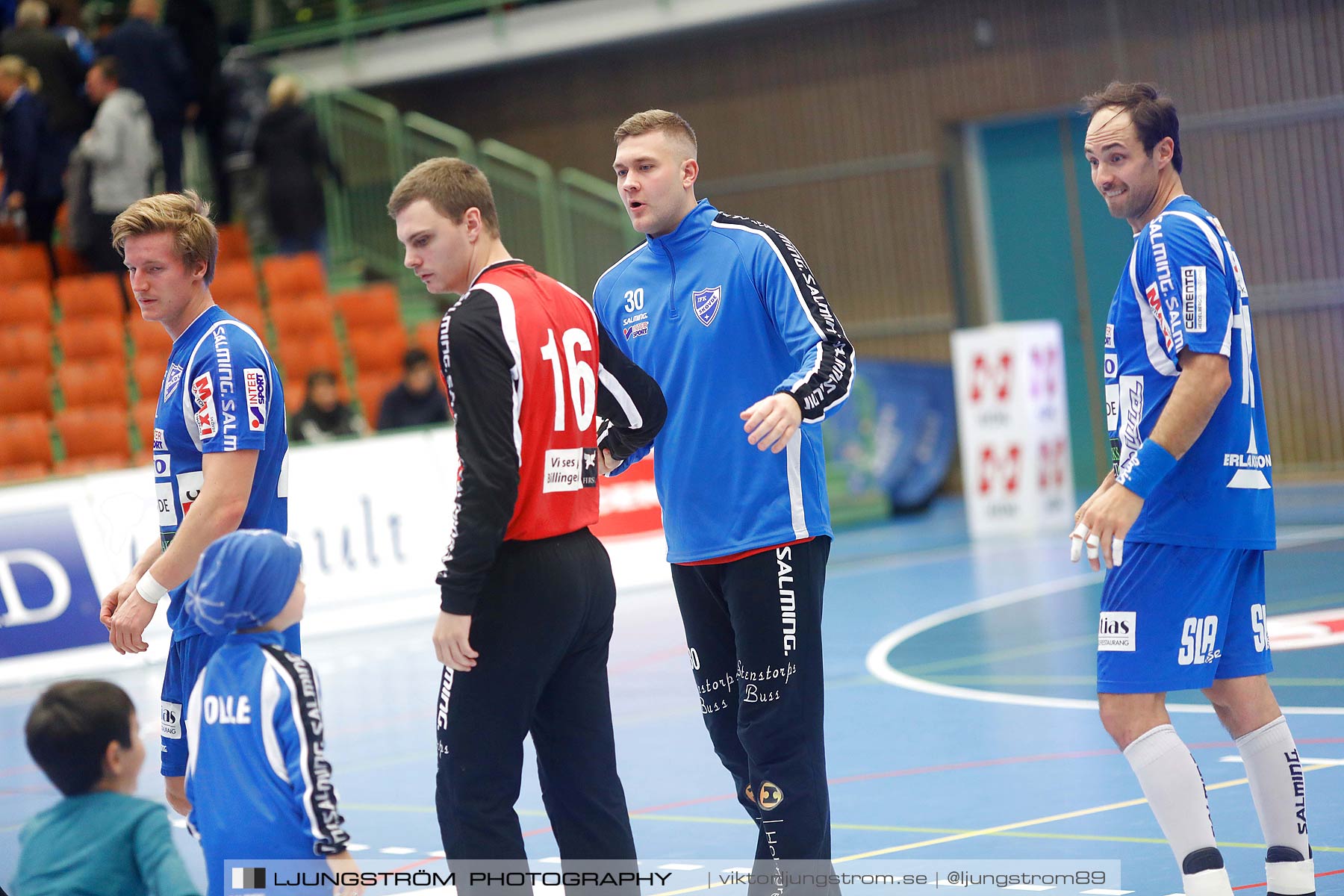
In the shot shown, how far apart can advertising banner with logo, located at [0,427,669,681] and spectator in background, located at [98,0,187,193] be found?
5.40 m

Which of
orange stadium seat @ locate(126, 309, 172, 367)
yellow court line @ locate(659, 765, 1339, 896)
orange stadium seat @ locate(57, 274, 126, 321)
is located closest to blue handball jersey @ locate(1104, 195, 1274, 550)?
yellow court line @ locate(659, 765, 1339, 896)

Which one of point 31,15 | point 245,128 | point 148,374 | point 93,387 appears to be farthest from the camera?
point 245,128

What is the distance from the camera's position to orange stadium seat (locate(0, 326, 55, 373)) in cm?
1619

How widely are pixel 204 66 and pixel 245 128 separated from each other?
1.03 metres

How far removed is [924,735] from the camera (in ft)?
24.8

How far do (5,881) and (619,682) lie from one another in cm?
413

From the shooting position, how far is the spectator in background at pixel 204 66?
17.7 m

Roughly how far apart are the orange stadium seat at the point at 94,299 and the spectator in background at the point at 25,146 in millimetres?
1001

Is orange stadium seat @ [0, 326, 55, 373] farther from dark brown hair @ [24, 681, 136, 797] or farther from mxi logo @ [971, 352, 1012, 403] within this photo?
dark brown hair @ [24, 681, 136, 797]

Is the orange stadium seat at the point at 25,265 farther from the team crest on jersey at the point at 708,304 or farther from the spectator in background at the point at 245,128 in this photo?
the team crest on jersey at the point at 708,304

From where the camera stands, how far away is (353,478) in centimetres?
1307

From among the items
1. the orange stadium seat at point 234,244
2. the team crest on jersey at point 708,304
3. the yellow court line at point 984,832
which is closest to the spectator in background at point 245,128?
the orange stadium seat at point 234,244

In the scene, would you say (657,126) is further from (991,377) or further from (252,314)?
(252,314)

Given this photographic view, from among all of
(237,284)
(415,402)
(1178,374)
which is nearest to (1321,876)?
(1178,374)
